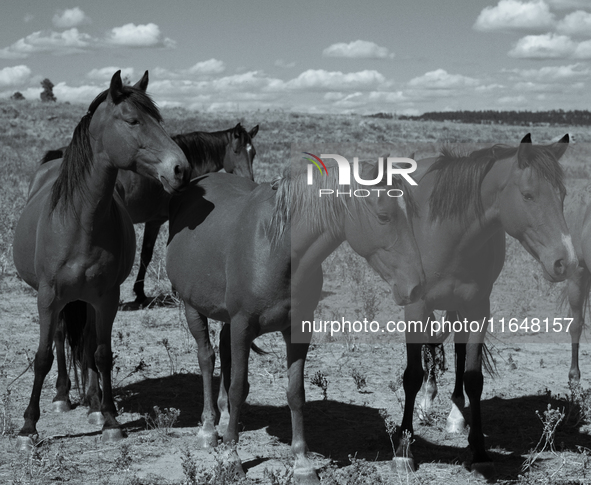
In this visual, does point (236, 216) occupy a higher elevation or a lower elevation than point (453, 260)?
higher

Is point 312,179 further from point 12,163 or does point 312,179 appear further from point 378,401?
point 12,163

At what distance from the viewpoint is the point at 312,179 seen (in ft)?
12.8

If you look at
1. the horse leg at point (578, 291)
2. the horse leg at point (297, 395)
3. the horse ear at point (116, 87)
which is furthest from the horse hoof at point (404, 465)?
the horse leg at point (578, 291)

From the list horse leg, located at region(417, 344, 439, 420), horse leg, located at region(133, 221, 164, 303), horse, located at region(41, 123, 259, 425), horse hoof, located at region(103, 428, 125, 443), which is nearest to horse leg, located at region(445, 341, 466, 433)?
horse leg, located at region(417, 344, 439, 420)

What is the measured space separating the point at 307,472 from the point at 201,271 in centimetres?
160

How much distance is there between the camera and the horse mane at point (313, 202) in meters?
3.77

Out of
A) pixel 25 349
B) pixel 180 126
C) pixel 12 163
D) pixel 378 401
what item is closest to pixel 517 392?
pixel 378 401

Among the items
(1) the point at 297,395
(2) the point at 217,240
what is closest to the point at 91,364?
(2) the point at 217,240

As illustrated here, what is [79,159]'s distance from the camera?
183 inches

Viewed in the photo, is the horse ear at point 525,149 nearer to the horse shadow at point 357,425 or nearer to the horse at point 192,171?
the horse shadow at point 357,425

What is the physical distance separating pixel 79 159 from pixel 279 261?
174cm

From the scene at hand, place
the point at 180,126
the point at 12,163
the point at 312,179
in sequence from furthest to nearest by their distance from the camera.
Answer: the point at 180,126
the point at 12,163
the point at 312,179

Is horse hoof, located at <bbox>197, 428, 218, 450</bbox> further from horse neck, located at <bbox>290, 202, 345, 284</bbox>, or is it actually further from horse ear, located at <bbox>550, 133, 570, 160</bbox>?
horse ear, located at <bbox>550, 133, 570, 160</bbox>

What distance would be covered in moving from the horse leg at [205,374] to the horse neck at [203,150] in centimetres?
369
